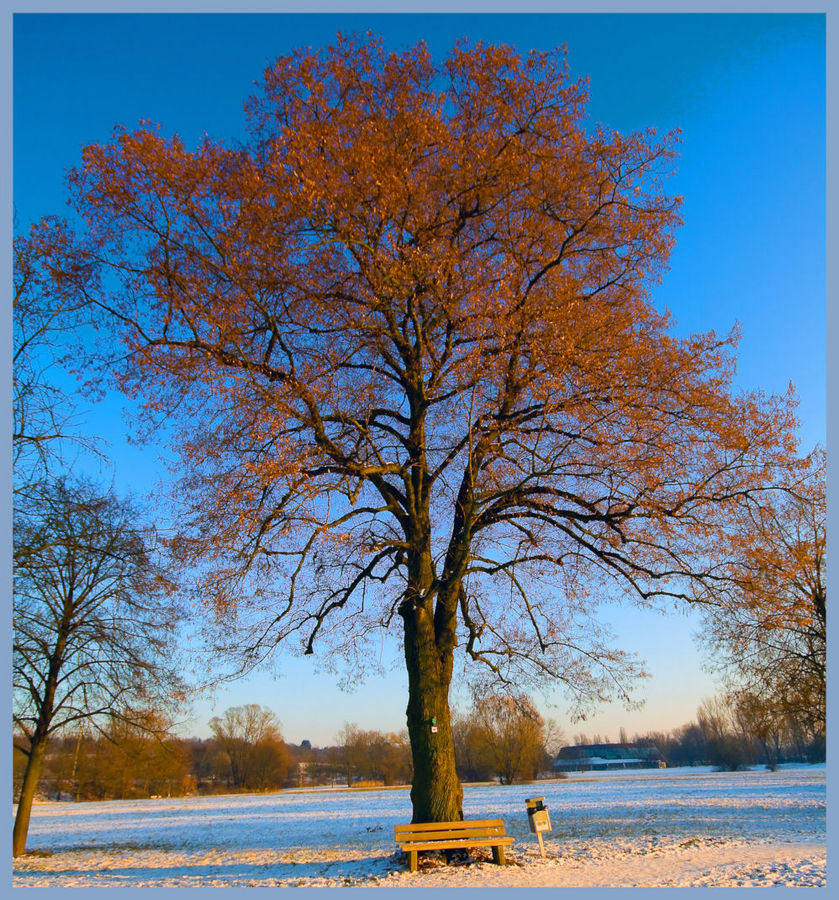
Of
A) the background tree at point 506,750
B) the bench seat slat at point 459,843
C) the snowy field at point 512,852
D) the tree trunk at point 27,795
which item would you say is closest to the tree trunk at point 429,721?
the bench seat slat at point 459,843

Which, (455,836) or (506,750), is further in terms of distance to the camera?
(506,750)

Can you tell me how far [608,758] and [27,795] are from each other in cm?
11690

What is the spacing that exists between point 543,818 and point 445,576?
4493 millimetres

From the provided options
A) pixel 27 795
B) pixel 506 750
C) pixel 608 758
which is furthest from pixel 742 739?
pixel 27 795

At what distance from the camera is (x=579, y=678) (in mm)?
12469

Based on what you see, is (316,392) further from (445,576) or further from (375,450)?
(445,576)

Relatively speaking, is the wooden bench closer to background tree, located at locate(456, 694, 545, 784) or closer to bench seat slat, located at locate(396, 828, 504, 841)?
bench seat slat, located at locate(396, 828, 504, 841)

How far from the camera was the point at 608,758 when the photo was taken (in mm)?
114750

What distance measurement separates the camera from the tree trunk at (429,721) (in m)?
11.0

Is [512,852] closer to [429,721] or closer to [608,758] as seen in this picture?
[429,721]

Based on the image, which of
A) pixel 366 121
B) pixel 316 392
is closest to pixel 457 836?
pixel 316 392

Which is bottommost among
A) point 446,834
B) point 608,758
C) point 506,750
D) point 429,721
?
point 608,758

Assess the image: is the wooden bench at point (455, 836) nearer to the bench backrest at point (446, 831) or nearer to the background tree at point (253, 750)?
the bench backrest at point (446, 831)

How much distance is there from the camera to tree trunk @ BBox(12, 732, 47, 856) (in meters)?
16.9
